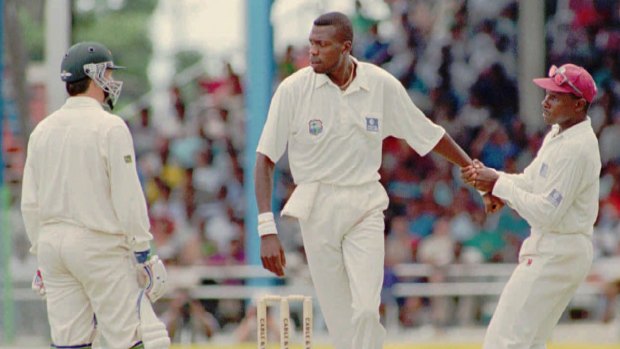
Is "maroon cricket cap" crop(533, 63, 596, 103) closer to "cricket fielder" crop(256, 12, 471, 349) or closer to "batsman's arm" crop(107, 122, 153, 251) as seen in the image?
"cricket fielder" crop(256, 12, 471, 349)

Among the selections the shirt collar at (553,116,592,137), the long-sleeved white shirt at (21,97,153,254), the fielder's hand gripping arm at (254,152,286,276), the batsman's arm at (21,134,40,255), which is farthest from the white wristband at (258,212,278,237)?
the shirt collar at (553,116,592,137)

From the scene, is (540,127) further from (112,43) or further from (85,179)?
(112,43)

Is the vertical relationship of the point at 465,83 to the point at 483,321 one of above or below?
above

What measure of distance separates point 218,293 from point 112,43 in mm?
29585

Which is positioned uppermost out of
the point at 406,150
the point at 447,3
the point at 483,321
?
the point at 447,3

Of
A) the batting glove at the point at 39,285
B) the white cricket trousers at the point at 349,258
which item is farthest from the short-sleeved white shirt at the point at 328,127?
the batting glove at the point at 39,285

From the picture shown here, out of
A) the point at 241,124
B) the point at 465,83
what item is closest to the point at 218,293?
the point at 241,124

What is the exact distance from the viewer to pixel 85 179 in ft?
28.4

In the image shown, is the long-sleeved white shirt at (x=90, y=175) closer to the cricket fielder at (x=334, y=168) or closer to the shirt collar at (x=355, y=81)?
the cricket fielder at (x=334, y=168)

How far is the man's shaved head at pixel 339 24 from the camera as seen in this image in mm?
8969

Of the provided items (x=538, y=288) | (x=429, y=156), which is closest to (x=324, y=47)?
(x=538, y=288)

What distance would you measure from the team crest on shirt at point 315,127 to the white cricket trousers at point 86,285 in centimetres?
123

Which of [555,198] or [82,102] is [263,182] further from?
[555,198]

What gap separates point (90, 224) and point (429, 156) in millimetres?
9720
